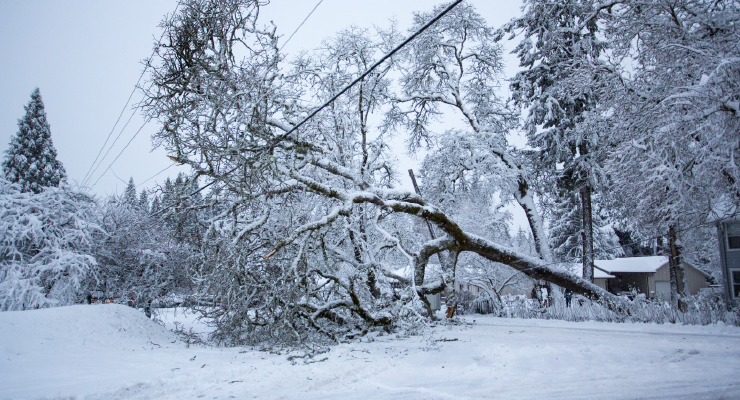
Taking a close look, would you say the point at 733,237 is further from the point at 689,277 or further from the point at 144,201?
the point at 144,201

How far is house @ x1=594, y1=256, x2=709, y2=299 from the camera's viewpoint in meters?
28.0

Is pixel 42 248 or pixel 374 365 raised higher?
pixel 42 248

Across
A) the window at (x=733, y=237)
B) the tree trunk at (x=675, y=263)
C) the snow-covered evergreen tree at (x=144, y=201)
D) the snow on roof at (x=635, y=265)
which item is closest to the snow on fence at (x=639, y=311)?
the tree trunk at (x=675, y=263)

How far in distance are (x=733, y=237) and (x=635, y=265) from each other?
16.1 metres

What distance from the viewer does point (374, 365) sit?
616cm

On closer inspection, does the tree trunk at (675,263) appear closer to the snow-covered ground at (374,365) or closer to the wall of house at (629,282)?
the snow-covered ground at (374,365)

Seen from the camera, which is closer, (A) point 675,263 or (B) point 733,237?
(B) point 733,237

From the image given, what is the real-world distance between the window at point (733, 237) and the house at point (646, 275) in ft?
43.3

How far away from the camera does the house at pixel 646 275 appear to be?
2795cm

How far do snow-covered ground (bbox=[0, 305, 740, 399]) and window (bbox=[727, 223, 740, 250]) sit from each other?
27.3 ft

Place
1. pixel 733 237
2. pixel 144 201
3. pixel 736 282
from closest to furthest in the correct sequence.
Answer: pixel 736 282
pixel 733 237
pixel 144 201

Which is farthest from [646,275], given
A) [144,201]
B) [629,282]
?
[144,201]

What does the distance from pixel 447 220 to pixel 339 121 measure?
5628mm


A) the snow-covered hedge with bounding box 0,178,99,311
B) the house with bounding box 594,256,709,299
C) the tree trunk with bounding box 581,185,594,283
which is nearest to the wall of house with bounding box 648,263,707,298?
the house with bounding box 594,256,709,299
